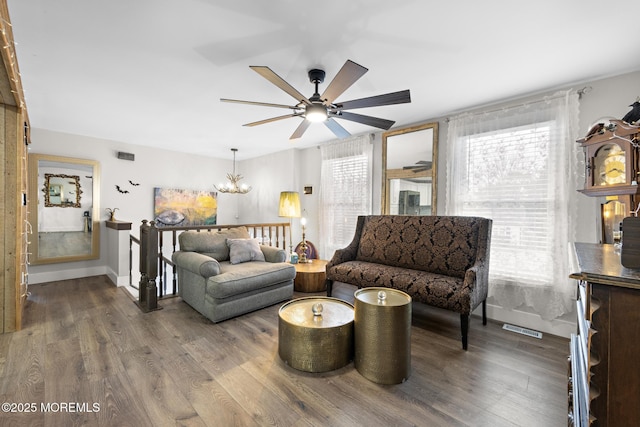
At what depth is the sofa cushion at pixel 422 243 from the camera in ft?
9.50

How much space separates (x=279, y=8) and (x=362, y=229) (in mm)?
2795

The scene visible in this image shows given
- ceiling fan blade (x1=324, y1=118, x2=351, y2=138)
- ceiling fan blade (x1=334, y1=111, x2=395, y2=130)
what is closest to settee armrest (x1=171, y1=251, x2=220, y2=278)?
ceiling fan blade (x1=324, y1=118, x2=351, y2=138)

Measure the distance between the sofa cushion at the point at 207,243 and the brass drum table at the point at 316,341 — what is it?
1737mm

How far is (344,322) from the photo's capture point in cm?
209

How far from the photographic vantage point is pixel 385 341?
6.19 feet

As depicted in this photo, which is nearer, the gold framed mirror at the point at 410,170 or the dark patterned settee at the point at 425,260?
the dark patterned settee at the point at 425,260

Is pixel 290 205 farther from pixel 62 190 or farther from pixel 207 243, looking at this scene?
pixel 62 190

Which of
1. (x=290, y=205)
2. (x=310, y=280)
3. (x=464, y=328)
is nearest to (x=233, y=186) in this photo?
(x=290, y=205)

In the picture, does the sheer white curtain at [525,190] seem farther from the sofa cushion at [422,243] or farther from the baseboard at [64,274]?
the baseboard at [64,274]

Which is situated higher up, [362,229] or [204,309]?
[362,229]

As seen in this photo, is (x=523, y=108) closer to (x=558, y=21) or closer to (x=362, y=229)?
(x=558, y=21)

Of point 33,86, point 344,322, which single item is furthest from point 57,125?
point 344,322

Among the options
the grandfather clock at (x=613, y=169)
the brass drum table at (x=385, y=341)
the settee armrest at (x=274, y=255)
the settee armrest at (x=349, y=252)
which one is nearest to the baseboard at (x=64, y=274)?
the settee armrest at (x=274, y=255)

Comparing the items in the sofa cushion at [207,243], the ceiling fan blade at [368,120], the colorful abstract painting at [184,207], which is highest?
the ceiling fan blade at [368,120]
